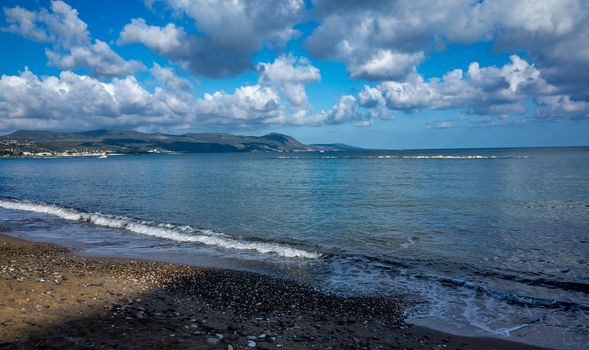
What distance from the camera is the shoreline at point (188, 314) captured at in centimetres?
1077

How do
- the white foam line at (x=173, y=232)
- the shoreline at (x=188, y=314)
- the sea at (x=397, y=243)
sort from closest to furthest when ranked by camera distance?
the shoreline at (x=188, y=314), the sea at (x=397, y=243), the white foam line at (x=173, y=232)

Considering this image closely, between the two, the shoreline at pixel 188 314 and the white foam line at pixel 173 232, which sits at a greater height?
the shoreline at pixel 188 314

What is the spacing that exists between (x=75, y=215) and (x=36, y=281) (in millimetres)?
27259

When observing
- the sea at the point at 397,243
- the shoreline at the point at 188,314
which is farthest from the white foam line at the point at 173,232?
the shoreline at the point at 188,314

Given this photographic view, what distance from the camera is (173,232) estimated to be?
3155 centimetres

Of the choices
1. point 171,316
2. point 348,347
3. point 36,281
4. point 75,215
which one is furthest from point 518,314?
point 75,215

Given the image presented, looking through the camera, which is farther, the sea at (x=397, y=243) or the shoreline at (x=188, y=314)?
the sea at (x=397, y=243)

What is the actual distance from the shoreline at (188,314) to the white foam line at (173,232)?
662 cm

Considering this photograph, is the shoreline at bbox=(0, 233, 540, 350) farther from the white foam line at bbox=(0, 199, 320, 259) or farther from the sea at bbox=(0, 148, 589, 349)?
the white foam line at bbox=(0, 199, 320, 259)

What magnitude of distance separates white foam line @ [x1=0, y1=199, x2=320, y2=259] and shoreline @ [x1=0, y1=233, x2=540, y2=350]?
662cm

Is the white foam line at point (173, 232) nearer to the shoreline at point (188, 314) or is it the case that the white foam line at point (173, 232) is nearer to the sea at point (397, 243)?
the sea at point (397, 243)

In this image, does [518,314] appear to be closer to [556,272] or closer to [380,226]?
[556,272]

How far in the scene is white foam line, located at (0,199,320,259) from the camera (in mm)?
25439

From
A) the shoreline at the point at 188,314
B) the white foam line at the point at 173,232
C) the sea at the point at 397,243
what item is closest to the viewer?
the shoreline at the point at 188,314
